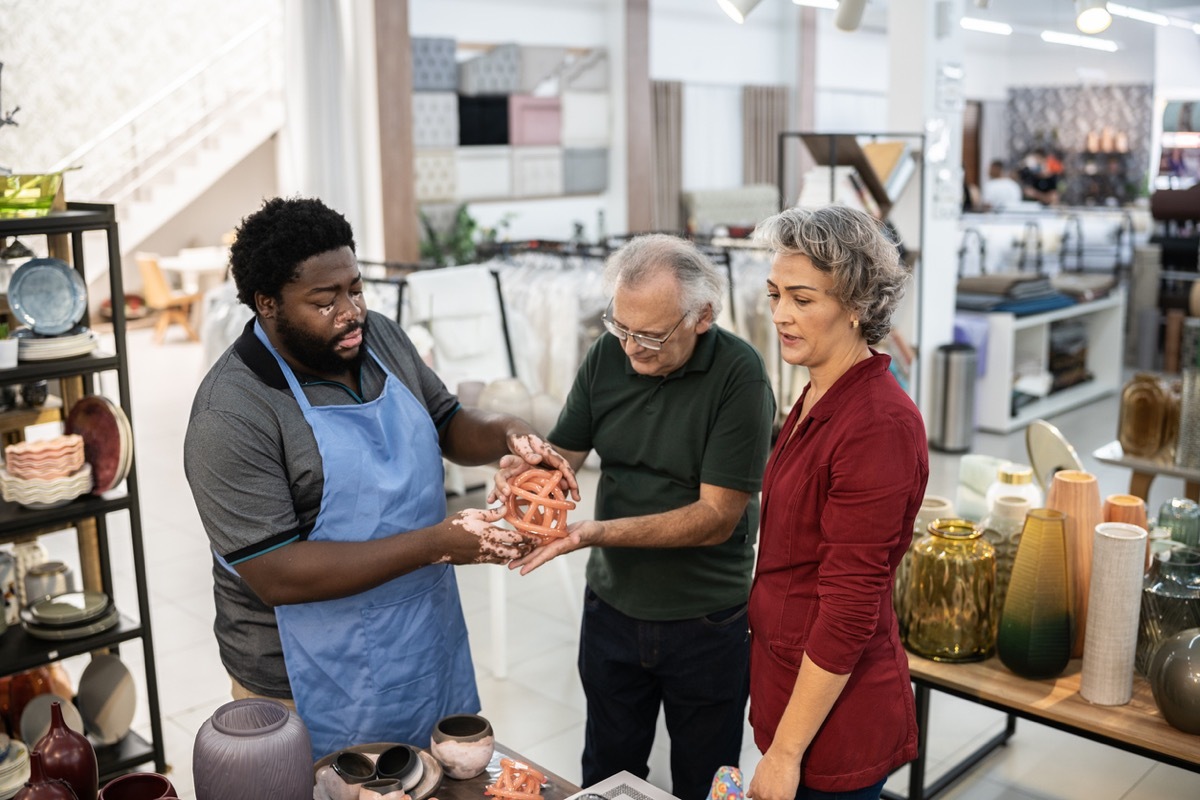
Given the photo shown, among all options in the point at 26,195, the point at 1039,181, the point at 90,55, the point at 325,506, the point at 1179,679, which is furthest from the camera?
the point at 1039,181

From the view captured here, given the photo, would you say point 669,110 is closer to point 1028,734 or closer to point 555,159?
point 555,159

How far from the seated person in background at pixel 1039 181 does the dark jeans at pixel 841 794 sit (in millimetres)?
16267

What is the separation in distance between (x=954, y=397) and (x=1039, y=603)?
14.8 feet

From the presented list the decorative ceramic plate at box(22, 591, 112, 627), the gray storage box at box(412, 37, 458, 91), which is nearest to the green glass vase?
the decorative ceramic plate at box(22, 591, 112, 627)

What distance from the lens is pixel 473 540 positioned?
182 cm

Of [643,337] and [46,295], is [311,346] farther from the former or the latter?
[46,295]

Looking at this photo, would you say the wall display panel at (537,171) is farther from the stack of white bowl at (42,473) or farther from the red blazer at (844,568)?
the red blazer at (844,568)

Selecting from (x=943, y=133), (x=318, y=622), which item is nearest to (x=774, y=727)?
(x=318, y=622)

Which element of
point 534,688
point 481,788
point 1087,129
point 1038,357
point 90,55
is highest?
point 90,55

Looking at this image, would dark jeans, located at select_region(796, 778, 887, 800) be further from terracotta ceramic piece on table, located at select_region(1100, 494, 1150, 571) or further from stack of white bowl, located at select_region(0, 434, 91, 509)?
stack of white bowl, located at select_region(0, 434, 91, 509)

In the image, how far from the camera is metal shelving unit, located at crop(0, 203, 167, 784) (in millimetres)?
2852

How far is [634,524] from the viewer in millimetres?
2072

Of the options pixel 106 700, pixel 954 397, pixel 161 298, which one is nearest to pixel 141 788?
pixel 106 700

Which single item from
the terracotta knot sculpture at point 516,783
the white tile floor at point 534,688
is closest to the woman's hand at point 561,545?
the terracotta knot sculpture at point 516,783
